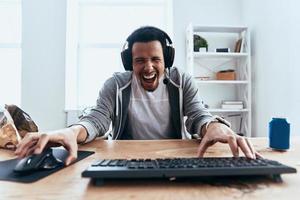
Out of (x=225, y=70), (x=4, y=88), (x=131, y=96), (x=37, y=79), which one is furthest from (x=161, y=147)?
(x=4, y=88)

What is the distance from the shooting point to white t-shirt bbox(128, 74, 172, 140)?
1474 millimetres

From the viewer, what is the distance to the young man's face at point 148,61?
141 centimetres

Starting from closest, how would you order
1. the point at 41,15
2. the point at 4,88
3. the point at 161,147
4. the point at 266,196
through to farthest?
the point at 266,196, the point at 161,147, the point at 41,15, the point at 4,88

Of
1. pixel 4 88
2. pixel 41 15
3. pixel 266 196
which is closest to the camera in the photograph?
pixel 266 196

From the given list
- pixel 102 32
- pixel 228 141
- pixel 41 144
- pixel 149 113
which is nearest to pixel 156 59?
pixel 149 113

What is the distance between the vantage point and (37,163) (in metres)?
0.62

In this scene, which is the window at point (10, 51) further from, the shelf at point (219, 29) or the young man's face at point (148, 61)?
the young man's face at point (148, 61)

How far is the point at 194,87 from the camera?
1.50 metres

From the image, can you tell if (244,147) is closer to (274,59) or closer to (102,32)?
(274,59)

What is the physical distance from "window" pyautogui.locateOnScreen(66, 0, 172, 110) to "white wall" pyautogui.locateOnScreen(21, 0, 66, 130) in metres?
0.28

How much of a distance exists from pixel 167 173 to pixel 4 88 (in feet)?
12.0

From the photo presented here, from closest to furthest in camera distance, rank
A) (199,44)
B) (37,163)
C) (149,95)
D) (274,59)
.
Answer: (37,163), (149,95), (274,59), (199,44)

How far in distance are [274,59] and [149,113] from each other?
180cm

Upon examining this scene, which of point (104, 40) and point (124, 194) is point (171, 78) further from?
point (104, 40)
